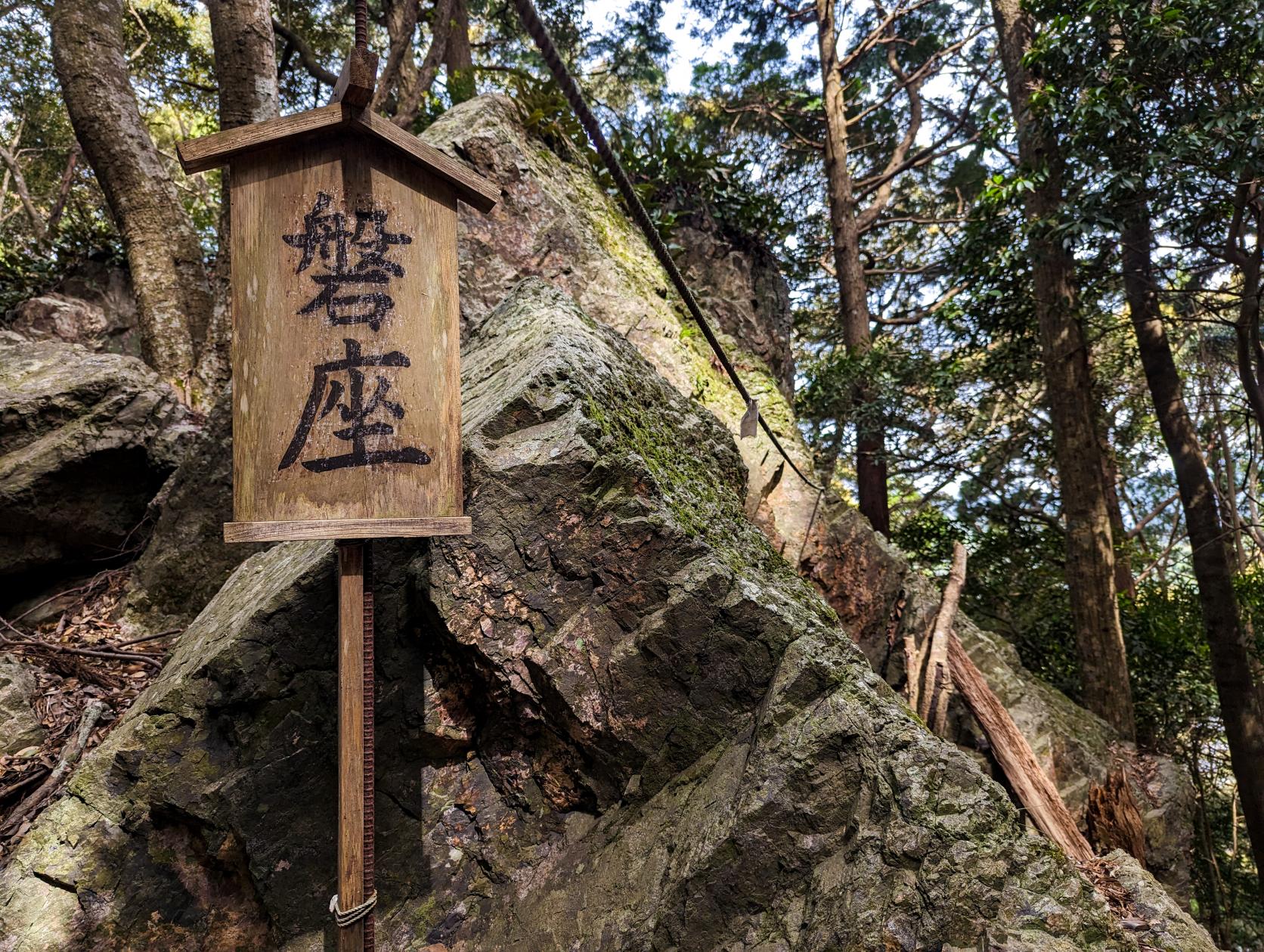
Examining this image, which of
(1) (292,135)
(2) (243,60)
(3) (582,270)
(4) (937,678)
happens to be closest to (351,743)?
(1) (292,135)

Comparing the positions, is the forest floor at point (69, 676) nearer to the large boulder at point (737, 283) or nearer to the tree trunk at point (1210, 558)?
the large boulder at point (737, 283)

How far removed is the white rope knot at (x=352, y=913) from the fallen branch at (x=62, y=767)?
184 centimetres

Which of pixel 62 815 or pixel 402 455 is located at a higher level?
pixel 402 455

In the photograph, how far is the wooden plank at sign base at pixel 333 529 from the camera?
1919mm

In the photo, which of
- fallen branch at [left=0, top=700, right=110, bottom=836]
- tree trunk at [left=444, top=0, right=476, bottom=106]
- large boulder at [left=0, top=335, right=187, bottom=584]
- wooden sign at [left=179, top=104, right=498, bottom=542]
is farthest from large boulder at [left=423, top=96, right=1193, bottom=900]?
tree trunk at [left=444, top=0, right=476, bottom=106]

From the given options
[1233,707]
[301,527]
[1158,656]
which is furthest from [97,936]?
[1158,656]

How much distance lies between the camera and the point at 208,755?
7.97 feet

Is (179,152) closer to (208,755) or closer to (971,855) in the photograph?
(208,755)

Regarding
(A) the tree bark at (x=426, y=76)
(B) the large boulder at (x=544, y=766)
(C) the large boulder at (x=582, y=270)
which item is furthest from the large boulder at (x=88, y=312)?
(B) the large boulder at (x=544, y=766)

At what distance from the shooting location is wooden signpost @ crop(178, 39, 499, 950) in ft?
6.47

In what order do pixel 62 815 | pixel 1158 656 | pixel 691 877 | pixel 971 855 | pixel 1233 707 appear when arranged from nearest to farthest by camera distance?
1. pixel 971 855
2. pixel 691 877
3. pixel 62 815
4. pixel 1233 707
5. pixel 1158 656

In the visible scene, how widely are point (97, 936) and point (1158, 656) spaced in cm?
898

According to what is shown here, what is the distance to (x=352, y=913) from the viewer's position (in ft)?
6.39

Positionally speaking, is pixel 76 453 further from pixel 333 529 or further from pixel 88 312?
pixel 88 312
